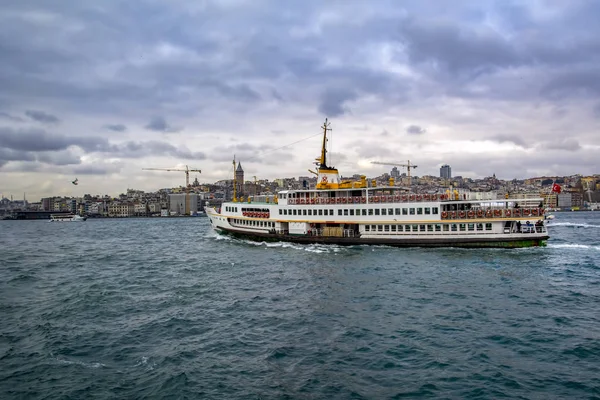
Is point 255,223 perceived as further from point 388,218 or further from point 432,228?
point 432,228

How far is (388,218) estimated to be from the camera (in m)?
43.1

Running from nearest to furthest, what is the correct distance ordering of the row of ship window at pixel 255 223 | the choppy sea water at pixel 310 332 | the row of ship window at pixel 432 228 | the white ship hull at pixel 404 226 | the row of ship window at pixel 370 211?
the choppy sea water at pixel 310 332 < the white ship hull at pixel 404 226 < the row of ship window at pixel 432 228 < the row of ship window at pixel 370 211 < the row of ship window at pixel 255 223

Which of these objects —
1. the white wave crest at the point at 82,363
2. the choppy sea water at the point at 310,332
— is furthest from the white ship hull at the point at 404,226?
the white wave crest at the point at 82,363

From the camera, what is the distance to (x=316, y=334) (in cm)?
1736

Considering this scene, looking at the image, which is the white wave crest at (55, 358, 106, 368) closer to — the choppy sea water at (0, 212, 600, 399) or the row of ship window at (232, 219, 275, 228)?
the choppy sea water at (0, 212, 600, 399)

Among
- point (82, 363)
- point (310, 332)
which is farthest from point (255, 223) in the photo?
point (82, 363)

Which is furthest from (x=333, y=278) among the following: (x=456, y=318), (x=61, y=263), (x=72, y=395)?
(x=61, y=263)

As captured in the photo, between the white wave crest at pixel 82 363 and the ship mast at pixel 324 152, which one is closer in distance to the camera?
the white wave crest at pixel 82 363

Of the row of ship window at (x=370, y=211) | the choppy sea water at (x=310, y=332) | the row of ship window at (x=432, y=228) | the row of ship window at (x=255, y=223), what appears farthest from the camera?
the row of ship window at (x=255, y=223)

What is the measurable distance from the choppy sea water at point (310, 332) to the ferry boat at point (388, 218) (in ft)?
23.3

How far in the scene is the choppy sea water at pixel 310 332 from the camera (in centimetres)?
1288

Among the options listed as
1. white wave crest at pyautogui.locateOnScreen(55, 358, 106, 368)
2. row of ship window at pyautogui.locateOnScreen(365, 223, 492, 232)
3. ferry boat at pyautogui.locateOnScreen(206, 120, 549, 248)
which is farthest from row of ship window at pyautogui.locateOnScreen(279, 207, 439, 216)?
white wave crest at pyautogui.locateOnScreen(55, 358, 106, 368)

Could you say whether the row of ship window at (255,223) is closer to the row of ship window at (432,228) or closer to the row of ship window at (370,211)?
the row of ship window at (370,211)

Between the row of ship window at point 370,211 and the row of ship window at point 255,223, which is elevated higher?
the row of ship window at point 370,211
